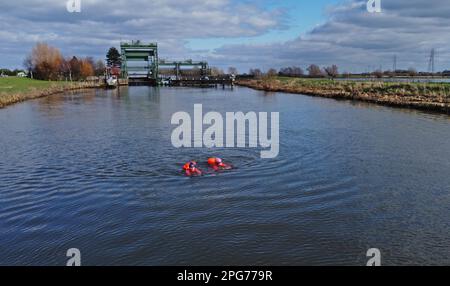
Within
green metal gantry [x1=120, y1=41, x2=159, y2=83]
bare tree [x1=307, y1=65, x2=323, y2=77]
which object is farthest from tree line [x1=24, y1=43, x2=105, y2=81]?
bare tree [x1=307, y1=65, x2=323, y2=77]

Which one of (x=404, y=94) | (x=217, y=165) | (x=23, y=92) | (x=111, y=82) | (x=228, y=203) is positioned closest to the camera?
(x=228, y=203)

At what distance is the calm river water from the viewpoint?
34.5 ft

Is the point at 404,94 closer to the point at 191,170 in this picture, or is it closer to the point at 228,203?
the point at 191,170

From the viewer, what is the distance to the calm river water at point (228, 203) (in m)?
10.5

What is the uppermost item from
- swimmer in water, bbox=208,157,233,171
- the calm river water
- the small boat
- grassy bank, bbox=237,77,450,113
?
the small boat

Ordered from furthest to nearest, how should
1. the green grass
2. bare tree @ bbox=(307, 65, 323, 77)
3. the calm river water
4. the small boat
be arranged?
bare tree @ bbox=(307, 65, 323, 77), the small boat, the green grass, the calm river water

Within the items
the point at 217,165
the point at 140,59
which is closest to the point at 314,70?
the point at 140,59

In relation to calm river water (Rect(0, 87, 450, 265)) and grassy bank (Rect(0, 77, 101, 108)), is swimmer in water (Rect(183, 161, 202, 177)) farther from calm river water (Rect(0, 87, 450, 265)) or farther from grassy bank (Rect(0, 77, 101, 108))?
grassy bank (Rect(0, 77, 101, 108))

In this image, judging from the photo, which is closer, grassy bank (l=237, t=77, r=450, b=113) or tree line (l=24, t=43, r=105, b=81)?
grassy bank (l=237, t=77, r=450, b=113)

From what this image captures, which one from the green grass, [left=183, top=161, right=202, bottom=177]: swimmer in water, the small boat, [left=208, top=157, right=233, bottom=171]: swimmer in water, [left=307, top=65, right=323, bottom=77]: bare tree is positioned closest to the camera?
[left=183, top=161, right=202, bottom=177]: swimmer in water

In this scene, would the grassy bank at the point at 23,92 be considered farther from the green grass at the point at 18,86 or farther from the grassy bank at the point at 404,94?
the grassy bank at the point at 404,94

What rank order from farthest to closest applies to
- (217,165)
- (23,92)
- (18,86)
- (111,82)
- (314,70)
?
1. (314,70)
2. (111,82)
3. (18,86)
4. (23,92)
5. (217,165)

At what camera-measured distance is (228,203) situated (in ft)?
45.5
